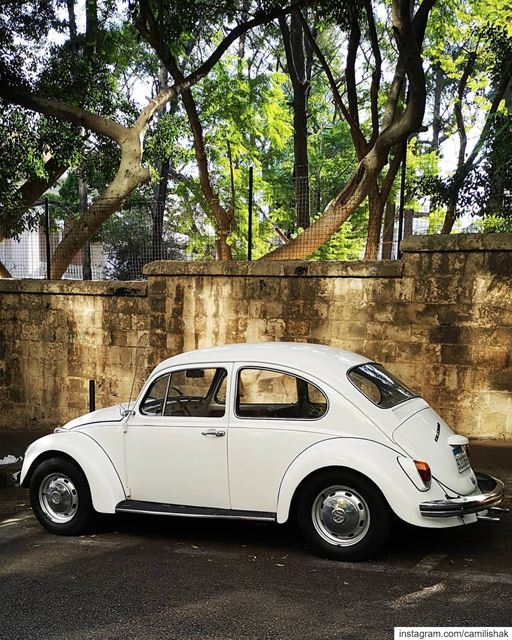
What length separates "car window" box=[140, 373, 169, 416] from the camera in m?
5.68

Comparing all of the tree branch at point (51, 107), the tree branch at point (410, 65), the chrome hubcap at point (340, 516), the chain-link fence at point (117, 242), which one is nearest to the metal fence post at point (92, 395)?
the chain-link fence at point (117, 242)

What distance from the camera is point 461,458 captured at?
5.13 m

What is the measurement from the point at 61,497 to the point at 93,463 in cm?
53

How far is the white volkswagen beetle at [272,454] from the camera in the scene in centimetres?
479

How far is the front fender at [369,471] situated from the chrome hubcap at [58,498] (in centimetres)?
200

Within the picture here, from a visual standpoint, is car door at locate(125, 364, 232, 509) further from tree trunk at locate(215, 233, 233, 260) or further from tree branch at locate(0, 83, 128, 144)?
tree branch at locate(0, 83, 128, 144)

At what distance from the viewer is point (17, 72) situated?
44.0 feet

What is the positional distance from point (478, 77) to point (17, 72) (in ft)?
41.0

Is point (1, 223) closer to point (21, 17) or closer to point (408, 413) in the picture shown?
point (21, 17)

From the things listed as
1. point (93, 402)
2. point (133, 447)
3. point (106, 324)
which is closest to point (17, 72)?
point (106, 324)

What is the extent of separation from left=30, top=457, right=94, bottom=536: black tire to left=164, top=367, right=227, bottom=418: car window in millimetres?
1059

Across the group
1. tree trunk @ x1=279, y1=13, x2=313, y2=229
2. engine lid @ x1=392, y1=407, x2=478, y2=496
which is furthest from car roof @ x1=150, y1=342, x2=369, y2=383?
tree trunk @ x1=279, y1=13, x2=313, y2=229

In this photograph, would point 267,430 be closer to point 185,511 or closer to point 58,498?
point 185,511

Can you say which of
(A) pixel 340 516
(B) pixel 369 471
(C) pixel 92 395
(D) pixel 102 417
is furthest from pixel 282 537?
(C) pixel 92 395
